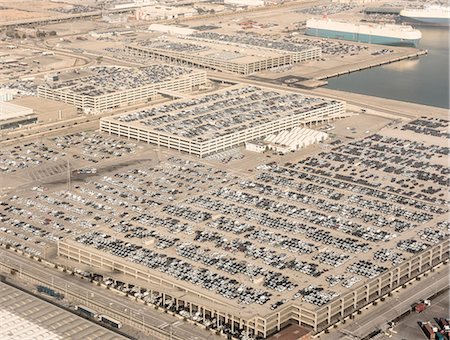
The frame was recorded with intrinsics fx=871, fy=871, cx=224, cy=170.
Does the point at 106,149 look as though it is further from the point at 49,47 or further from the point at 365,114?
the point at 49,47

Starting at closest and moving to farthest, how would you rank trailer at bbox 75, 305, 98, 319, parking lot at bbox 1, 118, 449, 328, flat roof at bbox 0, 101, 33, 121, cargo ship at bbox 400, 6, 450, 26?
trailer at bbox 75, 305, 98, 319 → parking lot at bbox 1, 118, 449, 328 → flat roof at bbox 0, 101, 33, 121 → cargo ship at bbox 400, 6, 450, 26

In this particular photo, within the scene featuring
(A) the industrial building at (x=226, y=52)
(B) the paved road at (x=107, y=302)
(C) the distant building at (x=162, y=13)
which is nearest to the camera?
(B) the paved road at (x=107, y=302)

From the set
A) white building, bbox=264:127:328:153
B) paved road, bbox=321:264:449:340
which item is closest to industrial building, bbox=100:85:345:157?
white building, bbox=264:127:328:153

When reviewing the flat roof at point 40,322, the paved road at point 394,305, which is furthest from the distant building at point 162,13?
the flat roof at point 40,322

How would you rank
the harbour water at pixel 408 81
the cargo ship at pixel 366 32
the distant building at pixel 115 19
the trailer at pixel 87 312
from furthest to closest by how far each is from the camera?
the distant building at pixel 115 19 < the cargo ship at pixel 366 32 < the harbour water at pixel 408 81 < the trailer at pixel 87 312

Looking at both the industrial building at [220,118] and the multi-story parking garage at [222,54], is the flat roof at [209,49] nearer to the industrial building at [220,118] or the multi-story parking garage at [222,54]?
the multi-story parking garage at [222,54]

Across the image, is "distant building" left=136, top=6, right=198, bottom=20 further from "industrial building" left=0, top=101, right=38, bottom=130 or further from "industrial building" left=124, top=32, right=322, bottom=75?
"industrial building" left=0, top=101, right=38, bottom=130
